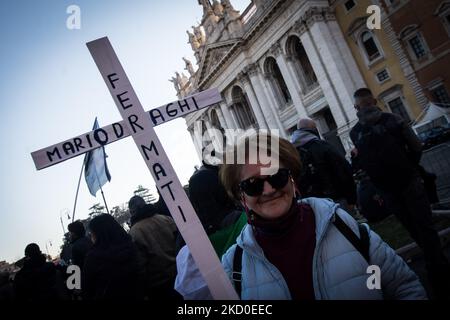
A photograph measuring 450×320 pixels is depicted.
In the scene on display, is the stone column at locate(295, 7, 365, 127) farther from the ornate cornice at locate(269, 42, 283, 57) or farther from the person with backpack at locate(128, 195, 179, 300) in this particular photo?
the person with backpack at locate(128, 195, 179, 300)

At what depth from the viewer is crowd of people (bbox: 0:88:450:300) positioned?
1.42m

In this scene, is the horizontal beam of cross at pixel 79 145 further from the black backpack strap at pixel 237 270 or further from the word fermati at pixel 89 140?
the black backpack strap at pixel 237 270

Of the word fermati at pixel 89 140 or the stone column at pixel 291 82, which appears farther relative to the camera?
the stone column at pixel 291 82

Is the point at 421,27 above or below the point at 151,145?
above

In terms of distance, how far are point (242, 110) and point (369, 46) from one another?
13748 millimetres

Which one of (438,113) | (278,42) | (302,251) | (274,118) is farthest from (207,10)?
(302,251)

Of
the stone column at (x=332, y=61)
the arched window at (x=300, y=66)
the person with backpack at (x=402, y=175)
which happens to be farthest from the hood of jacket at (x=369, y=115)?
the arched window at (x=300, y=66)

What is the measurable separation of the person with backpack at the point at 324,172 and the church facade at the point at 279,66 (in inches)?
694

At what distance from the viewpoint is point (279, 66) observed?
2455 centimetres

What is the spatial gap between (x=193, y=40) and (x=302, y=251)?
3746cm

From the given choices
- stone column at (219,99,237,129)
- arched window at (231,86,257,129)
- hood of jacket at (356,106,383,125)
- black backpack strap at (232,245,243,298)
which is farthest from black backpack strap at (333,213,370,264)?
stone column at (219,99,237,129)

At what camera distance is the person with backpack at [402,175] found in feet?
9.50
